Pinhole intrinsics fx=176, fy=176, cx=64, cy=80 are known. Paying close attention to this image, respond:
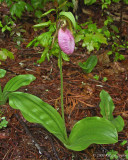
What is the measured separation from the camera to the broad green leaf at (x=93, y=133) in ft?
3.77

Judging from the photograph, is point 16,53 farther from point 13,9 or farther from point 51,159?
point 51,159

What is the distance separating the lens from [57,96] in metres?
1.88

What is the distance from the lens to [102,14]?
113 inches

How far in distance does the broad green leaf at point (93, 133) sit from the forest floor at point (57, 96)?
184 mm

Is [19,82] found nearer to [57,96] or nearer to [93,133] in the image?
[57,96]

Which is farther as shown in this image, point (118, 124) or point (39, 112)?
point (118, 124)

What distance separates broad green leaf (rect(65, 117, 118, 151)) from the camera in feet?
3.77

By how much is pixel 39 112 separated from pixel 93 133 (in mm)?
415

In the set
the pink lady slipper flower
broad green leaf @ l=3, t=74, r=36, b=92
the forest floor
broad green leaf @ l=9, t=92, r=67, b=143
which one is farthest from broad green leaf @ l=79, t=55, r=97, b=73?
the pink lady slipper flower

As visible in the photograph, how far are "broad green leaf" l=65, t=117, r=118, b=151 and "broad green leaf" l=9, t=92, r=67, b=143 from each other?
0.12m

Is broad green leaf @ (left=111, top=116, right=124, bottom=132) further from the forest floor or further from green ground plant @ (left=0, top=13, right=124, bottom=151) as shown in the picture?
the forest floor

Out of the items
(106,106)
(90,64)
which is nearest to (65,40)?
(106,106)

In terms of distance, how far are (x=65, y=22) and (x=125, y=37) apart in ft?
6.78

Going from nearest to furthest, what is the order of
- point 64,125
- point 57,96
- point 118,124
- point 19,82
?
point 64,125 → point 118,124 → point 19,82 → point 57,96
